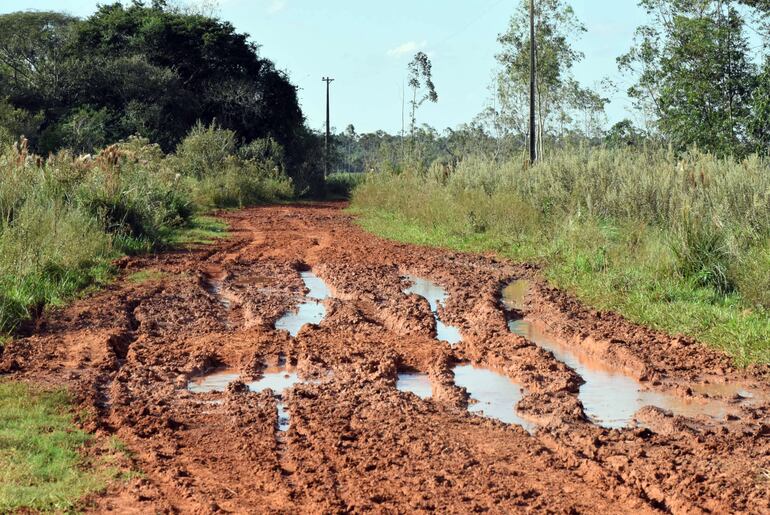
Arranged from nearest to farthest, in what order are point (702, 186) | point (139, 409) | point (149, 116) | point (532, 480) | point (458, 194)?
point (532, 480), point (139, 409), point (702, 186), point (458, 194), point (149, 116)

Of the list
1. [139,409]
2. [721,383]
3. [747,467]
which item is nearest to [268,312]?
[139,409]

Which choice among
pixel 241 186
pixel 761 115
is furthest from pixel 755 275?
pixel 241 186

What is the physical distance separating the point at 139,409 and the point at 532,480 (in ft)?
9.17

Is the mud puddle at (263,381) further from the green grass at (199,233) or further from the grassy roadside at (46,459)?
the green grass at (199,233)

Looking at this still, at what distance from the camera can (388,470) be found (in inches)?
206

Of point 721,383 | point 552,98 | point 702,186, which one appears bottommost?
point 721,383

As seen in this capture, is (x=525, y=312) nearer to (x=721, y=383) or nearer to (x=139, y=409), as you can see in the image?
(x=721, y=383)

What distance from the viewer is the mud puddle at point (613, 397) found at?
675 centimetres

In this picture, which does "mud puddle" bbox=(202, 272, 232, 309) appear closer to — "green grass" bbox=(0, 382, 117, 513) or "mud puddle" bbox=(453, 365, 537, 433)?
"mud puddle" bbox=(453, 365, 537, 433)

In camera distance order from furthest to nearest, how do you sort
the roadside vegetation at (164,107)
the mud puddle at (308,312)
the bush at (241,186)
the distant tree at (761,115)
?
the bush at (241,186) → the roadside vegetation at (164,107) → the distant tree at (761,115) → the mud puddle at (308,312)

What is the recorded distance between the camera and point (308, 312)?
36.6 feet

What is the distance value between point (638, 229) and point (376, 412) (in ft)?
26.9

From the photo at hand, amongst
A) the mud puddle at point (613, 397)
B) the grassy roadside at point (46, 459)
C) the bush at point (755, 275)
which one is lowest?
the mud puddle at point (613, 397)

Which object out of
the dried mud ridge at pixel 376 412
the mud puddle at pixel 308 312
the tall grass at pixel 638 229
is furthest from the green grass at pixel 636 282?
the mud puddle at pixel 308 312
